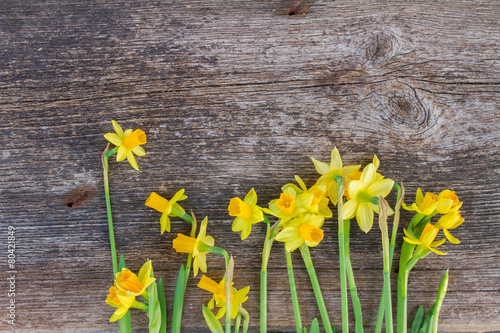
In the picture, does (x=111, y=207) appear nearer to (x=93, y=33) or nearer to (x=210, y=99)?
(x=210, y=99)

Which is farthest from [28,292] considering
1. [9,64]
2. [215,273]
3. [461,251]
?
[461,251]

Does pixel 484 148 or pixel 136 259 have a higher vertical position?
pixel 484 148

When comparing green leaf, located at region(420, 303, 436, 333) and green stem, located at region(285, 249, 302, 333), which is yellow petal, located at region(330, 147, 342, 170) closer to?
green stem, located at region(285, 249, 302, 333)

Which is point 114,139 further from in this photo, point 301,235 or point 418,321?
point 418,321

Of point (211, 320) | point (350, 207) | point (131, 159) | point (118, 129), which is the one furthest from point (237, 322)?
point (118, 129)

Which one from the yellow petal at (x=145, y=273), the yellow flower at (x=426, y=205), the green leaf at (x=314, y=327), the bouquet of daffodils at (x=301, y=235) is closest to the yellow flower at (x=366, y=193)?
the bouquet of daffodils at (x=301, y=235)

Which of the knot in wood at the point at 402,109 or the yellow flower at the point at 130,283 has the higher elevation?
the knot in wood at the point at 402,109

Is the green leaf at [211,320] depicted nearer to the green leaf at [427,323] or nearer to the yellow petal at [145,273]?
the yellow petal at [145,273]
